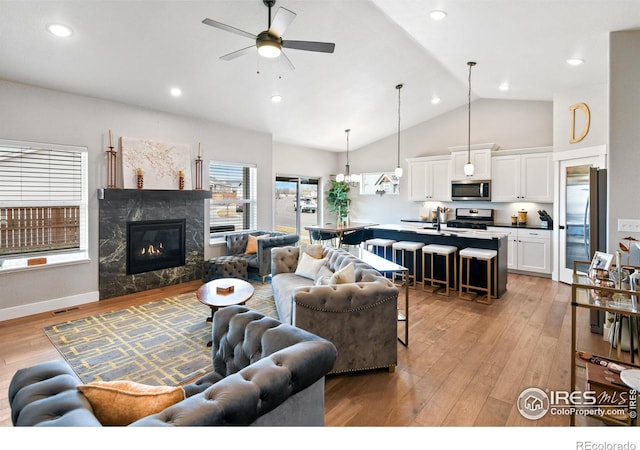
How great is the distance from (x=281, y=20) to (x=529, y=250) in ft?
19.4

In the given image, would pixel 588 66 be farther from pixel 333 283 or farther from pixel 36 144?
pixel 36 144

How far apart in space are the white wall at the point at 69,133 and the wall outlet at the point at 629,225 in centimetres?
588

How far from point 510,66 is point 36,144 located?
6449mm

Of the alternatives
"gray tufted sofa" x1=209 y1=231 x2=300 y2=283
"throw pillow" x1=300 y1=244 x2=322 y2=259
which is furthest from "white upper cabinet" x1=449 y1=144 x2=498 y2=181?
"throw pillow" x1=300 y1=244 x2=322 y2=259

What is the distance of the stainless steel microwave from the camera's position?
6.68m

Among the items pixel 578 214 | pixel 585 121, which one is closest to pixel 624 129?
pixel 585 121

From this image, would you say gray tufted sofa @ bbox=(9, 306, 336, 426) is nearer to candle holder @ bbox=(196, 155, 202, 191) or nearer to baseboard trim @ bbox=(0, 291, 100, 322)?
baseboard trim @ bbox=(0, 291, 100, 322)

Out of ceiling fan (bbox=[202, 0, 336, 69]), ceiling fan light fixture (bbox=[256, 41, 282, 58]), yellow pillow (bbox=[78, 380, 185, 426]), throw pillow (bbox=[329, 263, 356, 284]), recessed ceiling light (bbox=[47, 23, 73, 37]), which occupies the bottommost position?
yellow pillow (bbox=[78, 380, 185, 426])

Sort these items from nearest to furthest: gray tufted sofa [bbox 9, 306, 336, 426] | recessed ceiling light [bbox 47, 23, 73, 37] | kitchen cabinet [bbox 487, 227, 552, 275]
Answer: gray tufted sofa [bbox 9, 306, 336, 426] → recessed ceiling light [bbox 47, 23, 73, 37] → kitchen cabinet [bbox 487, 227, 552, 275]

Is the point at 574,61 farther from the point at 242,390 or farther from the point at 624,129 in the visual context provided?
the point at 242,390

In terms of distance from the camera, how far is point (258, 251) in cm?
562

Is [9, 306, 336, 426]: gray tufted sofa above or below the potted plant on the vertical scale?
below

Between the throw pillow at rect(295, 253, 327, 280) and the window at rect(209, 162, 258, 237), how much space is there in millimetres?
2563

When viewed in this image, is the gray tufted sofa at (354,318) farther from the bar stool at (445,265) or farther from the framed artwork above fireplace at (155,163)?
the framed artwork above fireplace at (155,163)
